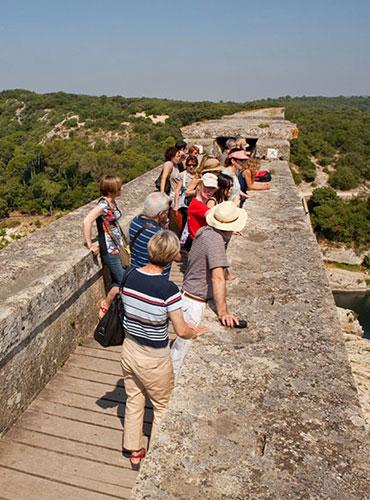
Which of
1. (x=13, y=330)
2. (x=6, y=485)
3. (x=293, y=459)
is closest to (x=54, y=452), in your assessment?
(x=6, y=485)

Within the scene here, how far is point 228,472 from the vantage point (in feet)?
5.59

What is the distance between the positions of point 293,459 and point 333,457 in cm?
17

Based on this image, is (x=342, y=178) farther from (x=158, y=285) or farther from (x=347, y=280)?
(x=158, y=285)

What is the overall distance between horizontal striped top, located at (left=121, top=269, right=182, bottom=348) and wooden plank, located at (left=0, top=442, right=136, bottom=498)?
→ 0.91 metres

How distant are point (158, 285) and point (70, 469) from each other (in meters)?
1.35

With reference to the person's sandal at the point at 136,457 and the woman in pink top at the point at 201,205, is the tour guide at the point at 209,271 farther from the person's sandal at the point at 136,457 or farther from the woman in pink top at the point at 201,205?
the woman in pink top at the point at 201,205

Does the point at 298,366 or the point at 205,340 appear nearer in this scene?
the point at 298,366

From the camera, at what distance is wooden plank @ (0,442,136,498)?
2.55 metres

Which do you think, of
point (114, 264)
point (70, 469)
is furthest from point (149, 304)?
point (114, 264)

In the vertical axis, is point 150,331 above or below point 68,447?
above

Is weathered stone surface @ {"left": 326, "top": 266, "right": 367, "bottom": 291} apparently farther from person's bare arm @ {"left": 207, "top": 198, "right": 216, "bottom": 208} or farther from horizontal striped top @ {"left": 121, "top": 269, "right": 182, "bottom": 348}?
horizontal striped top @ {"left": 121, "top": 269, "right": 182, "bottom": 348}

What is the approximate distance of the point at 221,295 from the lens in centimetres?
270

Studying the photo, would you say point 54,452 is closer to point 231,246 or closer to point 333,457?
point 333,457

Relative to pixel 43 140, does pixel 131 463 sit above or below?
above
